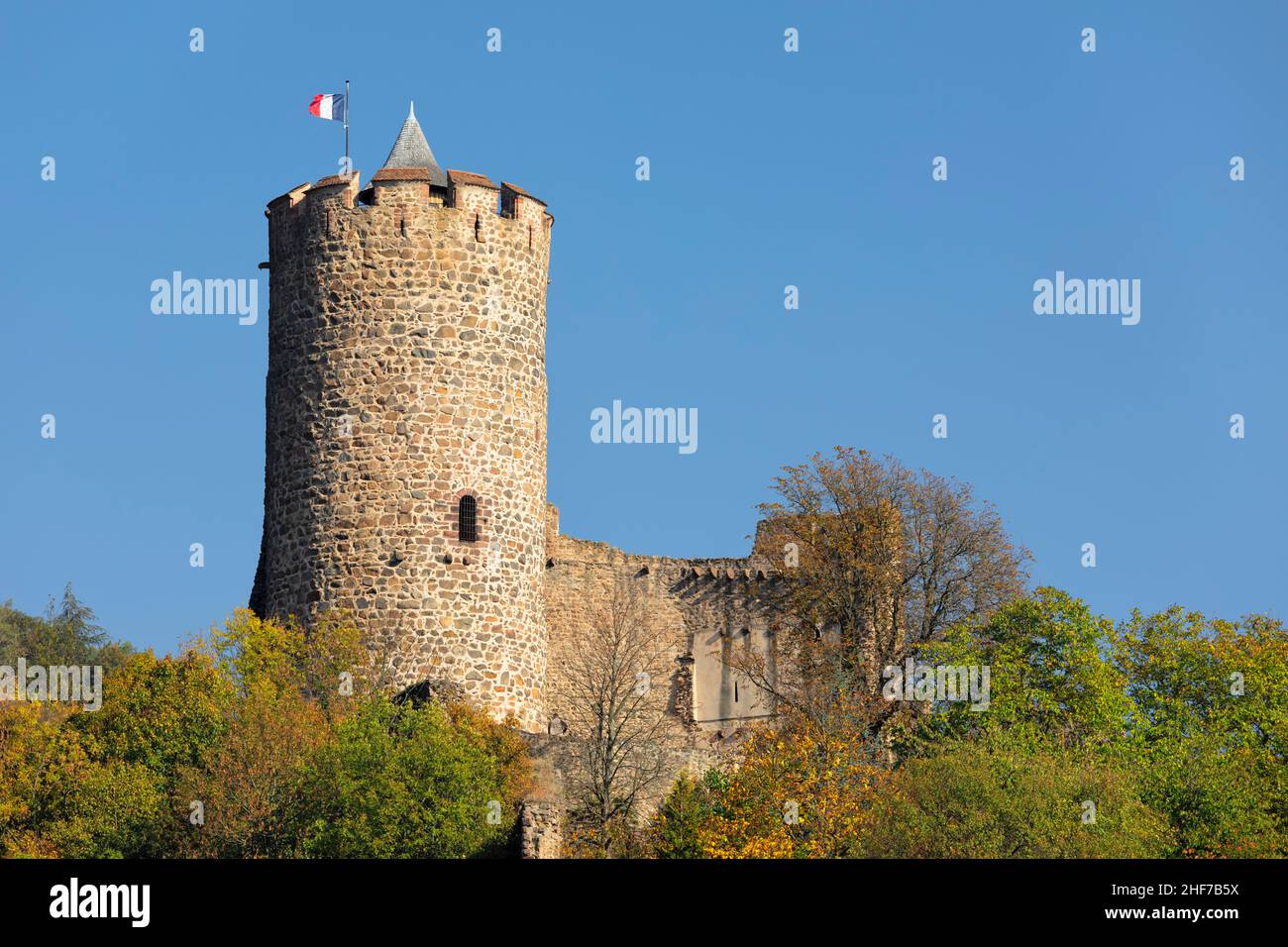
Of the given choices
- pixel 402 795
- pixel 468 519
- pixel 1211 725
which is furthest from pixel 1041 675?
pixel 402 795

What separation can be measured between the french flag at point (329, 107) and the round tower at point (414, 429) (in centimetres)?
230

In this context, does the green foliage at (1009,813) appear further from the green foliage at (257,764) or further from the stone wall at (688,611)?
the stone wall at (688,611)

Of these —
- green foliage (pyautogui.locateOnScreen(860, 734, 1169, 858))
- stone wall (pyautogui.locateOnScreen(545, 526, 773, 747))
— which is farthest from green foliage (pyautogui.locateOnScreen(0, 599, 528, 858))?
Result: stone wall (pyautogui.locateOnScreen(545, 526, 773, 747))

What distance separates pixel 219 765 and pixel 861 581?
1628 centimetres

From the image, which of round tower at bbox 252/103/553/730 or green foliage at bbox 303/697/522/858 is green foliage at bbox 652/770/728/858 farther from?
round tower at bbox 252/103/553/730

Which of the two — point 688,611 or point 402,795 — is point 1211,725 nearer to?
point 688,611

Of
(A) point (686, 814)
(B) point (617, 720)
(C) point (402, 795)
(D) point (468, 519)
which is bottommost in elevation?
(A) point (686, 814)

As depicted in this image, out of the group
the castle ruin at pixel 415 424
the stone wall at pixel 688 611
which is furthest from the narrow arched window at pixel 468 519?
the stone wall at pixel 688 611

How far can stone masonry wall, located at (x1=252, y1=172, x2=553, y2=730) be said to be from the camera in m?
49.3

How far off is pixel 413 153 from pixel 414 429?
20.5ft

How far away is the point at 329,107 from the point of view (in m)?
53.2
